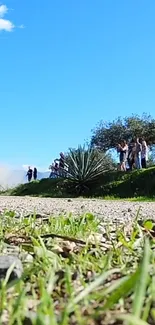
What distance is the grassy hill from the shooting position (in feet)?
77.2

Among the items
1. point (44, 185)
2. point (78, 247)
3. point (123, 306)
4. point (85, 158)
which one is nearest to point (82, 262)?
point (78, 247)

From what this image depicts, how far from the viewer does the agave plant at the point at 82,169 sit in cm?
2564

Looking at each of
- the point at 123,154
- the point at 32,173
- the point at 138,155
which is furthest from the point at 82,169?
the point at 32,173

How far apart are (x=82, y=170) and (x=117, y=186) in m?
1.93

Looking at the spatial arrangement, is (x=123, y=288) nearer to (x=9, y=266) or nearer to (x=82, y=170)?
(x=9, y=266)

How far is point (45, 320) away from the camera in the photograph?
2.95ft

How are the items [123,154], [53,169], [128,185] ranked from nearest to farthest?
[128,185], [123,154], [53,169]

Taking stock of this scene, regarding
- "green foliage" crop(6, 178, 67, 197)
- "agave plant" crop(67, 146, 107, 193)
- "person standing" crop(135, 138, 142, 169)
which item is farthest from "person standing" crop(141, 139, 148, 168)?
"green foliage" crop(6, 178, 67, 197)

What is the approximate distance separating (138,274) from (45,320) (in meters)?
0.17

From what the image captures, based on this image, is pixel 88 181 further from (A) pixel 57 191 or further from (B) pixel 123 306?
(B) pixel 123 306

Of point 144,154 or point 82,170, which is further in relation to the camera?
point 144,154

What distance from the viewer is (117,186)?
81.0 feet

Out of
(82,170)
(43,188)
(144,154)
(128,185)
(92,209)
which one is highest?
(144,154)

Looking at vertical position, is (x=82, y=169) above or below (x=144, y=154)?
below
